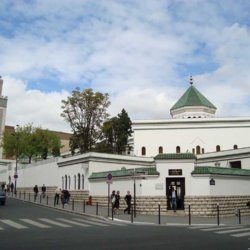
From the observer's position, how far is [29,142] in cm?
7494

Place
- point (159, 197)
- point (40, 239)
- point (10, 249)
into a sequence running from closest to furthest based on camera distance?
point (10, 249) < point (40, 239) < point (159, 197)

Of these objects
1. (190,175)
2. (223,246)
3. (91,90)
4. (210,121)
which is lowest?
(223,246)

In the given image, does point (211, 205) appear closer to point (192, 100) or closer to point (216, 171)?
point (216, 171)

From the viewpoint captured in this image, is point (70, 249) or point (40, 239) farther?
point (40, 239)

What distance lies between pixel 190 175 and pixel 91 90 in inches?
1193

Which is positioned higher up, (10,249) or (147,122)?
(147,122)

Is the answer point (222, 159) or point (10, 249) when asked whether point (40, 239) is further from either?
point (222, 159)

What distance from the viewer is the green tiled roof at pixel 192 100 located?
67.0m

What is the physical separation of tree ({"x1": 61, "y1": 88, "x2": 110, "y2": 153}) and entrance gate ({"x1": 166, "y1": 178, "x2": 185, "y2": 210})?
27821 mm

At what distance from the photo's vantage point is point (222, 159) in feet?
148

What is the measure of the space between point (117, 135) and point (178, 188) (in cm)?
3827

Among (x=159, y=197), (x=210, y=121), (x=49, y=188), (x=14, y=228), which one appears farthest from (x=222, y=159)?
(x=14, y=228)

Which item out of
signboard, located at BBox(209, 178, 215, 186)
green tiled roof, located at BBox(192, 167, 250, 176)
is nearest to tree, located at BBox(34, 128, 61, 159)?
green tiled roof, located at BBox(192, 167, 250, 176)

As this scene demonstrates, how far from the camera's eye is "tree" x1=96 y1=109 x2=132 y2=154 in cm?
6412
